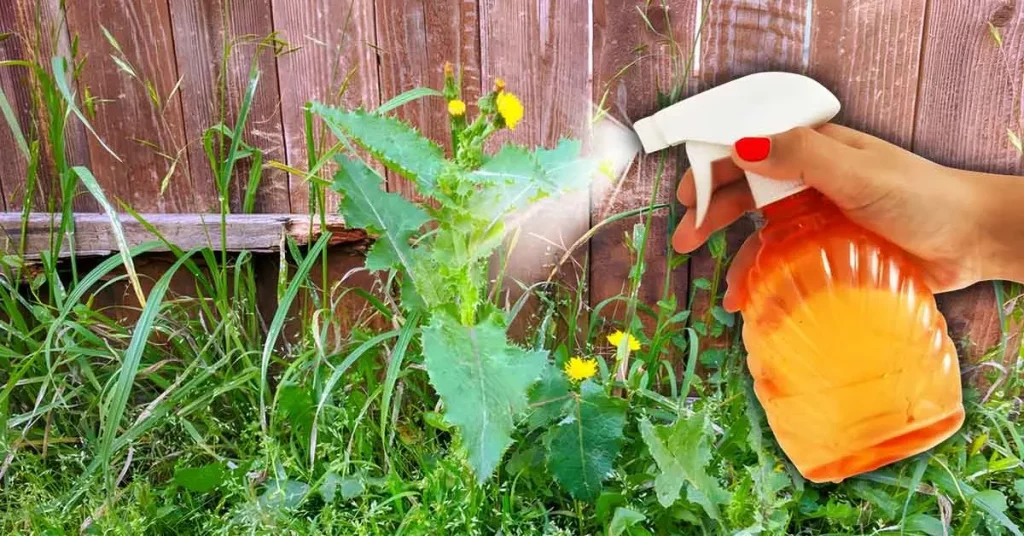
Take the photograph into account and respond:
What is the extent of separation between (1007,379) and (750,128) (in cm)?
64

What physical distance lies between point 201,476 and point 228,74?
730 millimetres

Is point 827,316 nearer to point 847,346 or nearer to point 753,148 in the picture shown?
point 847,346

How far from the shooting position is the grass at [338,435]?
1010mm

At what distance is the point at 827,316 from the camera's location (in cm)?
93

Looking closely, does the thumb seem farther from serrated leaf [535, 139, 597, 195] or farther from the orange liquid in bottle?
serrated leaf [535, 139, 597, 195]

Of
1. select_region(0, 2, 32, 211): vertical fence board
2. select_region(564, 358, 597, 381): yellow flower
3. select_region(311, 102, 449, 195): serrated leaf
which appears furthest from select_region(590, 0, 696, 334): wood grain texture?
select_region(0, 2, 32, 211): vertical fence board

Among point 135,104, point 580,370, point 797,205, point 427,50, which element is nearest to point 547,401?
point 580,370

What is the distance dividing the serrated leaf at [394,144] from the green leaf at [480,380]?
177 millimetres

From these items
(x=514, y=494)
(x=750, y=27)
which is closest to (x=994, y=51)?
(x=750, y=27)

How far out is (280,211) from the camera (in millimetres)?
1429

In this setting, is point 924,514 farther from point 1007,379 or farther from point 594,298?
point 594,298

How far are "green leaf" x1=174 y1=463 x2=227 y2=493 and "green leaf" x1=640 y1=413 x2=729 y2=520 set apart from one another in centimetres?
65

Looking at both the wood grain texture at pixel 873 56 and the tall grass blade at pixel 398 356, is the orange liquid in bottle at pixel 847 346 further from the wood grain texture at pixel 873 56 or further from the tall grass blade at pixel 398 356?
the tall grass blade at pixel 398 356

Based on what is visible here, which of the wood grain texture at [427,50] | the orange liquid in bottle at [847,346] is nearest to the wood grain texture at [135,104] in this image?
the wood grain texture at [427,50]
